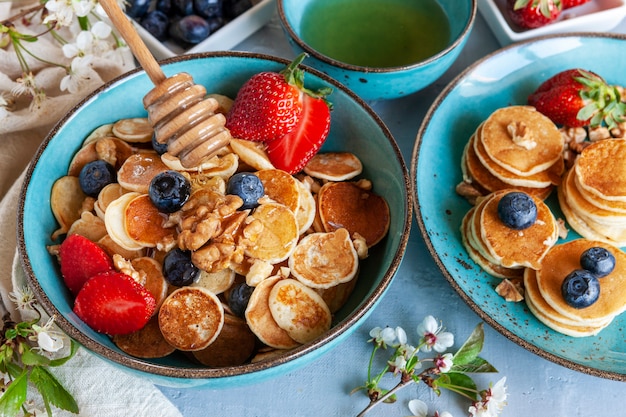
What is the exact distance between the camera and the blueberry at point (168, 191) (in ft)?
3.41

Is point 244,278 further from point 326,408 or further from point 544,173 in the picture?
point 544,173

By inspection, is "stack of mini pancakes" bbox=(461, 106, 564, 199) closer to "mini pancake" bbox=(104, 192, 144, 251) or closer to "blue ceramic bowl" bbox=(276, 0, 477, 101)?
"blue ceramic bowl" bbox=(276, 0, 477, 101)

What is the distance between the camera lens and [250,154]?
3.80 ft

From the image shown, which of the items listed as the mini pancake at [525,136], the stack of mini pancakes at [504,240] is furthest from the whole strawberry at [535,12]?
the stack of mini pancakes at [504,240]

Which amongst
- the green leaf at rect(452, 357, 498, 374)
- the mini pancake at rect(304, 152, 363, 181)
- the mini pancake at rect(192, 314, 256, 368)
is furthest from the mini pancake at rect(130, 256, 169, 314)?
the green leaf at rect(452, 357, 498, 374)

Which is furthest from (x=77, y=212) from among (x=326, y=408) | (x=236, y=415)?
(x=326, y=408)

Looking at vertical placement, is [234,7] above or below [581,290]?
above

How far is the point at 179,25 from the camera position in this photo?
1.57 meters

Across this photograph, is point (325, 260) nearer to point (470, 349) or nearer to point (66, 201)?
point (470, 349)

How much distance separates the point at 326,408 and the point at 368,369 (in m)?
0.11

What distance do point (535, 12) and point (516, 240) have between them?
69cm

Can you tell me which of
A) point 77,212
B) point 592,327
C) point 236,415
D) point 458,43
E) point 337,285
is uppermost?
point 77,212

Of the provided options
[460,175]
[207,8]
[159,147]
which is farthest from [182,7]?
[460,175]

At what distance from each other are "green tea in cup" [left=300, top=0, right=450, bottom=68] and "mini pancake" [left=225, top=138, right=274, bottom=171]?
49 cm
